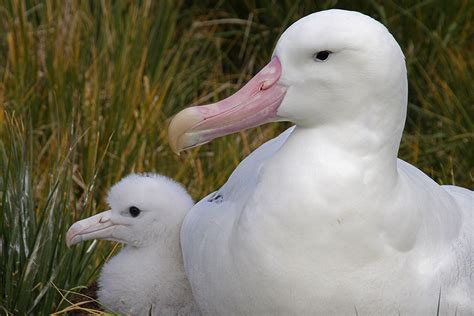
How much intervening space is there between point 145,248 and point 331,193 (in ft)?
4.03

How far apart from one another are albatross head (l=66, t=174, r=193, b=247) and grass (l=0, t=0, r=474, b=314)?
6.0 inches

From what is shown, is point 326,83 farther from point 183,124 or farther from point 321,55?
point 183,124

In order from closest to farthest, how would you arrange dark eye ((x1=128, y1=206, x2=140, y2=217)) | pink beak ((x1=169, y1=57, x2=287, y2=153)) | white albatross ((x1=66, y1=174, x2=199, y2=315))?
pink beak ((x1=169, y1=57, x2=287, y2=153)) → white albatross ((x1=66, y1=174, x2=199, y2=315)) → dark eye ((x1=128, y1=206, x2=140, y2=217))

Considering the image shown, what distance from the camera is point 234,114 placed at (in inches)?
142

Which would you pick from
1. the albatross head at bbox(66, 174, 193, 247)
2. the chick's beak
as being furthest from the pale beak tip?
the albatross head at bbox(66, 174, 193, 247)

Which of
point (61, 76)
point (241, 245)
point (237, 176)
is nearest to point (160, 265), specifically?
point (237, 176)

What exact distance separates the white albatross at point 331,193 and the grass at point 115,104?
916 millimetres

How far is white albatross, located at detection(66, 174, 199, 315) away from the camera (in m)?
4.38

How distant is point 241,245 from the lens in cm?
356

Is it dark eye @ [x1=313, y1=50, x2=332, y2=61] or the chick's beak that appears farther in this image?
the chick's beak

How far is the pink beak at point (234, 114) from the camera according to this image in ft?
11.7

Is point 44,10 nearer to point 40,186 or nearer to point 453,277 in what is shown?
point 40,186

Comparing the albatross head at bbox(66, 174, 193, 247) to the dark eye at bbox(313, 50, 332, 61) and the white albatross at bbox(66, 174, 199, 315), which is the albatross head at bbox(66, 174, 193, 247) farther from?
the dark eye at bbox(313, 50, 332, 61)

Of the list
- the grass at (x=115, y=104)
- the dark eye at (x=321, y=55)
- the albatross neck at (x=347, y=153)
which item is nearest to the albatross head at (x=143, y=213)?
the grass at (x=115, y=104)
